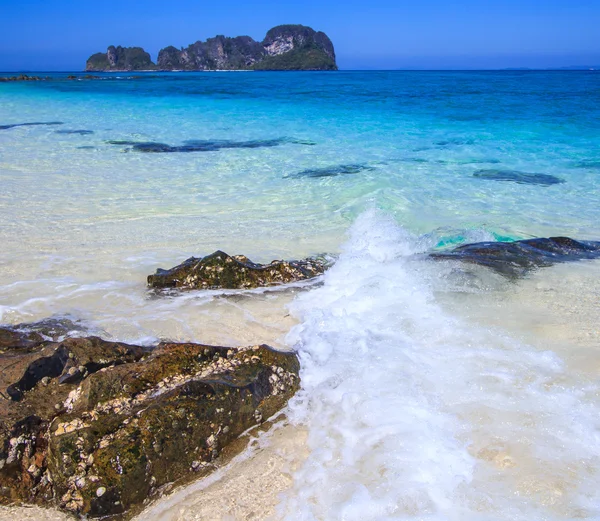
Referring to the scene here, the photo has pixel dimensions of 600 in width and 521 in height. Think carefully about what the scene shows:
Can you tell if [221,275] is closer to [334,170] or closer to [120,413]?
[120,413]

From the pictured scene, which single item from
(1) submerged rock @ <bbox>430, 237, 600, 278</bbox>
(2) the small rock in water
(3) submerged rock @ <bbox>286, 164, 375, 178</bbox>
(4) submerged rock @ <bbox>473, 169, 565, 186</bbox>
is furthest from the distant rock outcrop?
(1) submerged rock @ <bbox>430, 237, 600, 278</bbox>

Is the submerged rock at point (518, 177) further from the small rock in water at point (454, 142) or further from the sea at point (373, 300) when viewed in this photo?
the small rock in water at point (454, 142)

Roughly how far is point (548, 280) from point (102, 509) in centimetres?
443

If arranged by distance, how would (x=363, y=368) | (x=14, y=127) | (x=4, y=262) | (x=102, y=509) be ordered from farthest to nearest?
(x=14, y=127) → (x=4, y=262) → (x=363, y=368) → (x=102, y=509)

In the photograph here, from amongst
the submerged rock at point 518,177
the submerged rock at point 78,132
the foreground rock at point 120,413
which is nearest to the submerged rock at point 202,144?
the submerged rock at point 78,132

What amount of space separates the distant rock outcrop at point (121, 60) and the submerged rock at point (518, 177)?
159 m

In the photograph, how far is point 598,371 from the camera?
3592 millimetres

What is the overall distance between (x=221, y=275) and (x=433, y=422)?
8.37 feet

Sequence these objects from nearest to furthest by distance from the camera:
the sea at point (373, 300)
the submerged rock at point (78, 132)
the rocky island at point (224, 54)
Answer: the sea at point (373, 300), the submerged rock at point (78, 132), the rocky island at point (224, 54)

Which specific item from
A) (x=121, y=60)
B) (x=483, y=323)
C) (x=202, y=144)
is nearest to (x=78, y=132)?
(x=202, y=144)

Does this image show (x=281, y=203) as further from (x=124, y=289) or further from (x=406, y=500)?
(x=406, y=500)

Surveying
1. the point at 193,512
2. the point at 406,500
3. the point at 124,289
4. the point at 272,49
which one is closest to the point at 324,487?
the point at 406,500

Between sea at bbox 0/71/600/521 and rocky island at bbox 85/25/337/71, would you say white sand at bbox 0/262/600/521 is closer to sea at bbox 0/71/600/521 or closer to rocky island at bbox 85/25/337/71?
sea at bbox 0/71/600/521

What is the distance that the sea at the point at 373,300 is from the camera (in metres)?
2.72
